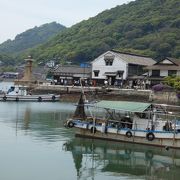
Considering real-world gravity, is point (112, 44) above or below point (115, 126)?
above

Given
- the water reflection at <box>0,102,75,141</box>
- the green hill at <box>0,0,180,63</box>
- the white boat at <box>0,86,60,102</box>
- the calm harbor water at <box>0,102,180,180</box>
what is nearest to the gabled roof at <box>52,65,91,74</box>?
the white boat at <box>0,86,60,102</box>

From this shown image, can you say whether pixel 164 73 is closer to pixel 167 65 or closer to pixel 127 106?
pixel 167 65

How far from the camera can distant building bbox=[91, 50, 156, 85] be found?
72875mm

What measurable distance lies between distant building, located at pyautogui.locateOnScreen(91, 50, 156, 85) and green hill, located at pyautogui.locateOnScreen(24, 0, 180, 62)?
2545 centimetres

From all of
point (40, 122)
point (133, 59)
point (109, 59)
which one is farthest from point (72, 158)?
point (133, 59)

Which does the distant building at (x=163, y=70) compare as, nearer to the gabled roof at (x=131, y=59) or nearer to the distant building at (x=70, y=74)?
the gabled roof at (x=131, y=59)

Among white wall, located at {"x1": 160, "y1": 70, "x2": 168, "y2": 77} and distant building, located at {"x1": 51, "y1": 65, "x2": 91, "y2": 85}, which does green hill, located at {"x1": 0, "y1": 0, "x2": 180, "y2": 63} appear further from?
white wall, located at {"x1": 160, "y1": 70, "x2": 168, "y2": 77}

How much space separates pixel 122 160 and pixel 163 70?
143ft

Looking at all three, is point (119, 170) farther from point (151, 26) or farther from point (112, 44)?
point (151, 26)

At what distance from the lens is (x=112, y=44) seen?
116 m

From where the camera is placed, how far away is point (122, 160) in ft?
82.7

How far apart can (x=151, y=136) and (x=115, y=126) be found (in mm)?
2776

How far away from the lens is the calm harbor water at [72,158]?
21.2m

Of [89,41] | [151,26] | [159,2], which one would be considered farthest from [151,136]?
[159,2]
